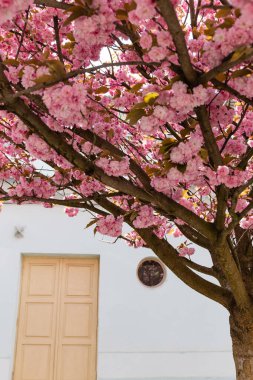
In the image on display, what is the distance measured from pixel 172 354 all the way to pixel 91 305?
133 cm

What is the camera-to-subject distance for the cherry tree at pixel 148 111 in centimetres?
211

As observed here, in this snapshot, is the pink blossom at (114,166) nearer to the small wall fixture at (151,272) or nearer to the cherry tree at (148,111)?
the cherry tree at (148,111)

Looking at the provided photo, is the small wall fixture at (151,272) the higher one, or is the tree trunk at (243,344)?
the small wall fixture at (151,272)

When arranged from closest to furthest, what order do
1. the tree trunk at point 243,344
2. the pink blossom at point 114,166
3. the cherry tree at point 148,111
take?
1. the cherry tree at point 148,111
2. the pink blossom at point 114,166
3. the tree trunk at point 243,344

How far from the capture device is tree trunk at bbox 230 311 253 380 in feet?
11.0

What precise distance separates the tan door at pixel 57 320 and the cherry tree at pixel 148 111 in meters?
2.83

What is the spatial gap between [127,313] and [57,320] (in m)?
1.00

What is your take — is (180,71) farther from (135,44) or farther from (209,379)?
(209,379)

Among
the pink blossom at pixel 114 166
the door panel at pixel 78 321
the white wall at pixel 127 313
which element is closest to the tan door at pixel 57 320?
the door panel at pixel 78 321

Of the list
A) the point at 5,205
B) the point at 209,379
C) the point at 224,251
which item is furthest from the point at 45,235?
the point at 224,251

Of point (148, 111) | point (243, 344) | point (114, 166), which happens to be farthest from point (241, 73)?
point (243, 344)

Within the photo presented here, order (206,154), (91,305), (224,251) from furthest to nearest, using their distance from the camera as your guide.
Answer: (91,305) < (224,251) < (206,154)

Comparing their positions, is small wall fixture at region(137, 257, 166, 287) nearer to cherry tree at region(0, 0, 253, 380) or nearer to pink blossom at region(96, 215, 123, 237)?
cherry tree at region(0, 0, 253, 380)

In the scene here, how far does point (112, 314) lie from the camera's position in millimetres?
6590
